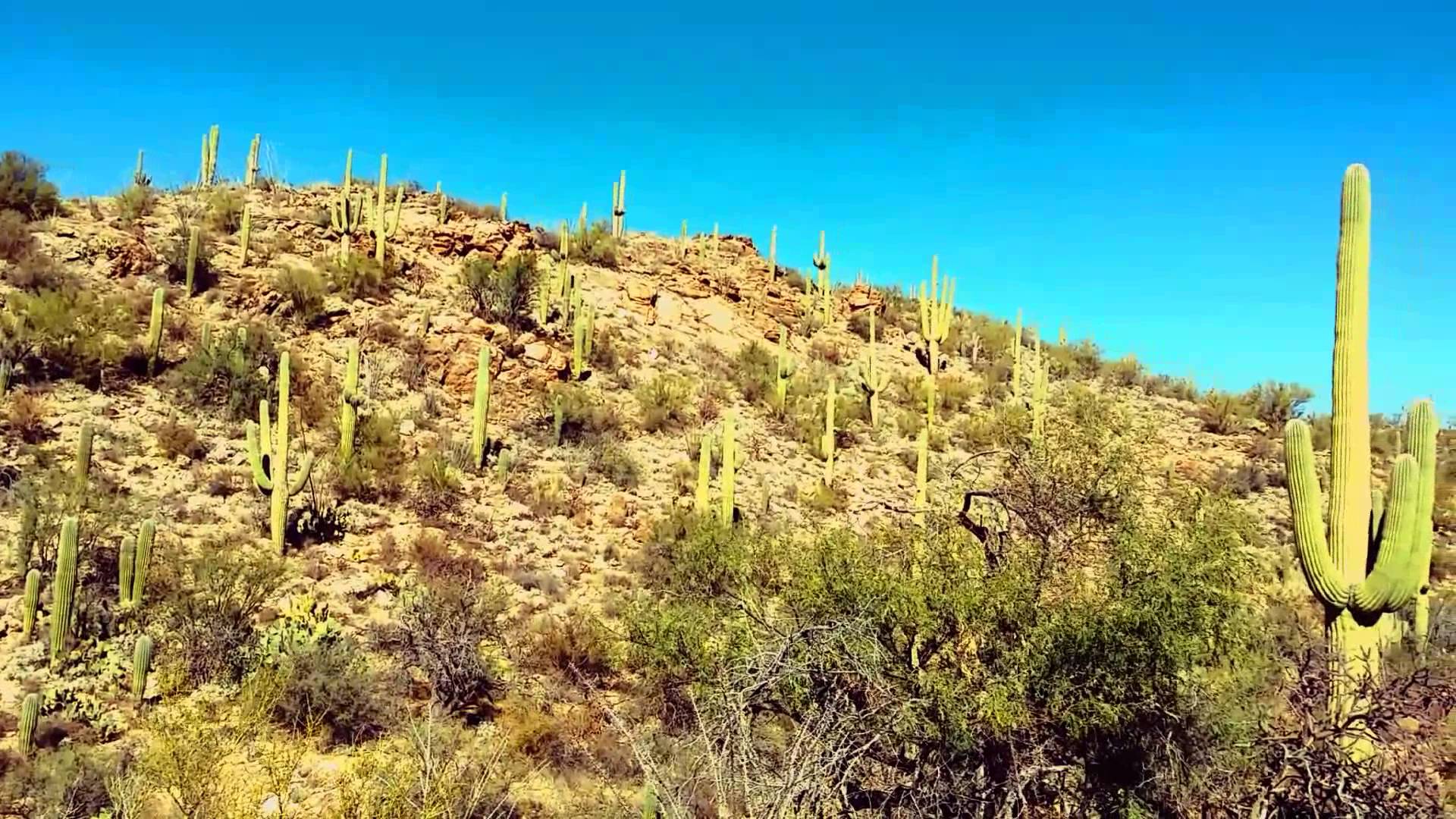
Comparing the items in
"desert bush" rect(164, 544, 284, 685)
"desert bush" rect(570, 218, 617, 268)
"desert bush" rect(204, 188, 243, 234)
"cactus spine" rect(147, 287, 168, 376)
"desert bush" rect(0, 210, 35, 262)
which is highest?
"desert bush" rect(570, 218, 617, 268)

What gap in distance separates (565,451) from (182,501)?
6589mm

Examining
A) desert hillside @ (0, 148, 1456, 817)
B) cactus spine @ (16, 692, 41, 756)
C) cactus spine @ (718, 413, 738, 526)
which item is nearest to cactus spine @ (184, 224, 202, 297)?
desert hillside @ (0, 148, 1456, 817)

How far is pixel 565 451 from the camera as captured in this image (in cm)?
1692

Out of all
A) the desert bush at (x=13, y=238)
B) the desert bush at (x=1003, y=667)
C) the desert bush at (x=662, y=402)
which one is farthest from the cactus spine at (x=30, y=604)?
the desert bush at (x=662, y=402)

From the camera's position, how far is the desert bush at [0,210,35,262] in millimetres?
16500

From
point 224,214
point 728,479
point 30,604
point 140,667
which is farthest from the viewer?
point 224,214

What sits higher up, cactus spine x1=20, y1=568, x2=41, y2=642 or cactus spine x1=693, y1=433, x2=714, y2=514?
cactus spine x1=693, y1=433, x2=714, y2=514

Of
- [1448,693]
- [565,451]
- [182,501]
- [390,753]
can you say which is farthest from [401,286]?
[1448,693]

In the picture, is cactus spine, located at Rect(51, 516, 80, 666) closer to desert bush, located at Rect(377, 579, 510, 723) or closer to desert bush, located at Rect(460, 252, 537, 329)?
desert bush, located at Rect(377, 579, 510, 723)

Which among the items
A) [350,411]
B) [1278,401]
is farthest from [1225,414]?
[350,411]

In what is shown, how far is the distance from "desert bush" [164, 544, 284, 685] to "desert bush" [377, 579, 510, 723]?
1.52 m

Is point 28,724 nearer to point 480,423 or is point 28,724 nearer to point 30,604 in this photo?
point 30,604

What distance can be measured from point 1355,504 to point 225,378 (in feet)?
54.7

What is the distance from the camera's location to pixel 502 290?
20.1 m
